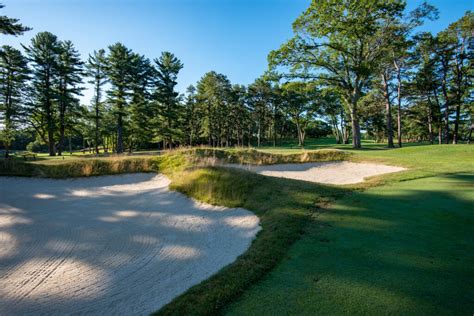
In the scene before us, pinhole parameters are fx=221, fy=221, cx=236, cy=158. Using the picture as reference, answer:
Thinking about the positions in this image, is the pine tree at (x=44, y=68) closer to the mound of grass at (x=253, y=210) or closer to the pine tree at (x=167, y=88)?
the pine tree at (x=167, y=88)

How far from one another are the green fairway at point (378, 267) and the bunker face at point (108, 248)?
1.14 m

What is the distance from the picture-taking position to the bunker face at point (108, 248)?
112 inches

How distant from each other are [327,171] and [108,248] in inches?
408

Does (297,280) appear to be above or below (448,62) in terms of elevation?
below

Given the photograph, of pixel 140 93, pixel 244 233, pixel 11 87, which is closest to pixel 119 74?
pixel 140 93

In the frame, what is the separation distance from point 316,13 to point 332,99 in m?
26.7

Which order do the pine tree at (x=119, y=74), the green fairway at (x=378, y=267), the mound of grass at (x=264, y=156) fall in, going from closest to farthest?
1. the green fairway at (x=378, y=267)
2. the mound of grass at (x=264, y=156)
3. the pine tree at (x=119, y=74)

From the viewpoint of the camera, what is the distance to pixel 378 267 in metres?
2.58

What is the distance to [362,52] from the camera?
741 inches

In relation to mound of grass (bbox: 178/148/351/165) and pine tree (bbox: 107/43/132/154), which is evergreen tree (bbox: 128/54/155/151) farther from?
mound of grass (bbox: 178/148/351/165)

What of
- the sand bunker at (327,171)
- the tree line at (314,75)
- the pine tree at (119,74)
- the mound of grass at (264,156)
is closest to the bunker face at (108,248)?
the mound of grass at (264,156)

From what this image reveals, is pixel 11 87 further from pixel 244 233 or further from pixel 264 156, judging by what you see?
pixel 244 233

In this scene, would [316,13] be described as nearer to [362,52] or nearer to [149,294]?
[362,52]

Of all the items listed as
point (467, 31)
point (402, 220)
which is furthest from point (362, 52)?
point (402, 220)
